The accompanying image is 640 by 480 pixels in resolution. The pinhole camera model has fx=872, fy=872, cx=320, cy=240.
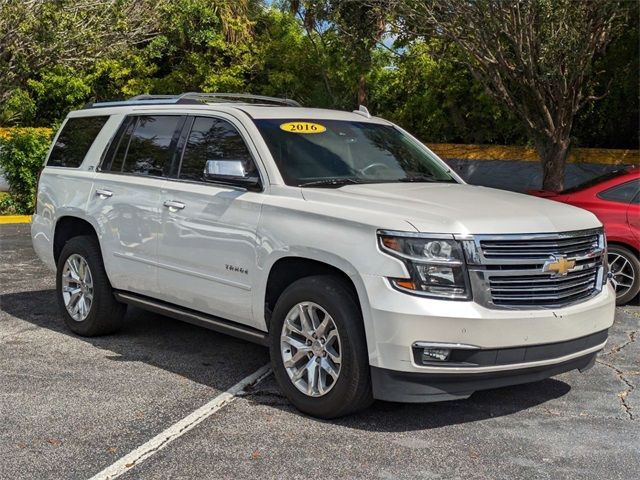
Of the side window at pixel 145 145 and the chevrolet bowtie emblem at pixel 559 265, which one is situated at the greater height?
the side window at pixel 145 145

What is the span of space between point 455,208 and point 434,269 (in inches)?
20.9

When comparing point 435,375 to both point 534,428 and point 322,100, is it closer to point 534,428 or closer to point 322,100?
point 534,428

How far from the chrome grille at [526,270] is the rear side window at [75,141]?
3950mm

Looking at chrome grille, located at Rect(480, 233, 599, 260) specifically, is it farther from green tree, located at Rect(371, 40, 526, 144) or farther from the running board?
green tree, located at Rect(371, 40, 526, 144)

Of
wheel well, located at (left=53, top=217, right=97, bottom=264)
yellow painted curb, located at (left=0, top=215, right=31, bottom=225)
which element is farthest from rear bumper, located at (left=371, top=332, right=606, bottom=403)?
yellow painted curb, located at (left=0, top=215, right=31, bottom=225)

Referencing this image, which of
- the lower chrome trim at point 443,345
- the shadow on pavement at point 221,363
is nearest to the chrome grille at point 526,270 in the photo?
the lower chrome trim at point 443,345

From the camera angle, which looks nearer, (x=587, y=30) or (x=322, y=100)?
(x=587, y=30)

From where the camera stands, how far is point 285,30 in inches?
867

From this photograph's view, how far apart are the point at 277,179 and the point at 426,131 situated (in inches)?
571

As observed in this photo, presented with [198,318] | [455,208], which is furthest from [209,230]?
[455,208]

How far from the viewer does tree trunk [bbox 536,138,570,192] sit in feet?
45.2

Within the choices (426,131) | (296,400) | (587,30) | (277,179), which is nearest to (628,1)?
(587,30)

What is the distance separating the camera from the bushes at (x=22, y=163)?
53.2ft

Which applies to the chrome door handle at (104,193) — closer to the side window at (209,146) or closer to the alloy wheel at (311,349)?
the side window at (209,146)
